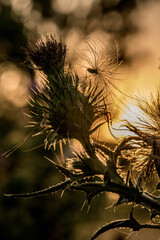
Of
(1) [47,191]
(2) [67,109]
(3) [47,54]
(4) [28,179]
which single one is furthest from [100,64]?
(4) [28,179]

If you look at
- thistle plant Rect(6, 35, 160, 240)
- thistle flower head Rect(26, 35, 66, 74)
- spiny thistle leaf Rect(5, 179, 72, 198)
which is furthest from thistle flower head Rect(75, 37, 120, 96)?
spiny thistle leaf Rect(5, 179, 72, 198)

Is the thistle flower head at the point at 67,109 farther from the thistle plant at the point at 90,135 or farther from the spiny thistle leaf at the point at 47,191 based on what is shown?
the spiny thistle leaf at the point at 47,191

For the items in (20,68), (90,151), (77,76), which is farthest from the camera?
(20,68)

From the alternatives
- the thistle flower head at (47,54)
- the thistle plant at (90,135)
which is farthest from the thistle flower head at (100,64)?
the thistle flower head at (47,54)

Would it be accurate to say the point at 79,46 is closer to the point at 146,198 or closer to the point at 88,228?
the point at 146,198

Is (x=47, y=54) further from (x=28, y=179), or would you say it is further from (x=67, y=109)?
(x=28, y=179)

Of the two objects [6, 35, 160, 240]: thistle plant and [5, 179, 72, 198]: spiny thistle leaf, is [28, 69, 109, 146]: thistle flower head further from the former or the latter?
[5, 179, 72, 198]: spiny thistle leaf

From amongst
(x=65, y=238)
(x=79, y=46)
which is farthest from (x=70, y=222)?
(x=79, y=46)
